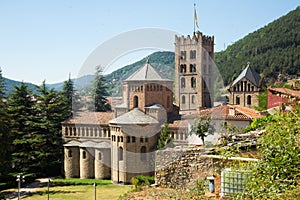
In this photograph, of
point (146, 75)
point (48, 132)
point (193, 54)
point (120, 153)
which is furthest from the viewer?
point (193, 54)

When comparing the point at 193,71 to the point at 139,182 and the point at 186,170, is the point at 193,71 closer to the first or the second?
the point at 139,182

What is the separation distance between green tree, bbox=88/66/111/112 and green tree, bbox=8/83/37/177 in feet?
37.3

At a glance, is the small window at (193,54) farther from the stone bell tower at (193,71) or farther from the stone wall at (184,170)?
the stone wall at (184,170)

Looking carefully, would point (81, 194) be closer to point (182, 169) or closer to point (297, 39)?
point (182, 169)

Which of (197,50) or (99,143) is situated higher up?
(197,50)

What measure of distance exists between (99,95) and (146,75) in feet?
53.0

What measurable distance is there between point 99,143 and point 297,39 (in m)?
78.1

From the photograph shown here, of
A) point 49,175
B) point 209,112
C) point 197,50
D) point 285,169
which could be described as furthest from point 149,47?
point 197,50

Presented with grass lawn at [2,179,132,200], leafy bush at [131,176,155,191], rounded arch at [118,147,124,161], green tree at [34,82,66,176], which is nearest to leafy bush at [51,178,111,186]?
grass lawn at [2,179,132,200]

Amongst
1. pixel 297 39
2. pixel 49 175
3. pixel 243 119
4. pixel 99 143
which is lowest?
pixel 49 175

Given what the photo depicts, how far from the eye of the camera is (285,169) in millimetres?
4586

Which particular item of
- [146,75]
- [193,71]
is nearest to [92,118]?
[146,75]

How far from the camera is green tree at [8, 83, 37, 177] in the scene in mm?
31000

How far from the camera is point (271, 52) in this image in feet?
305
